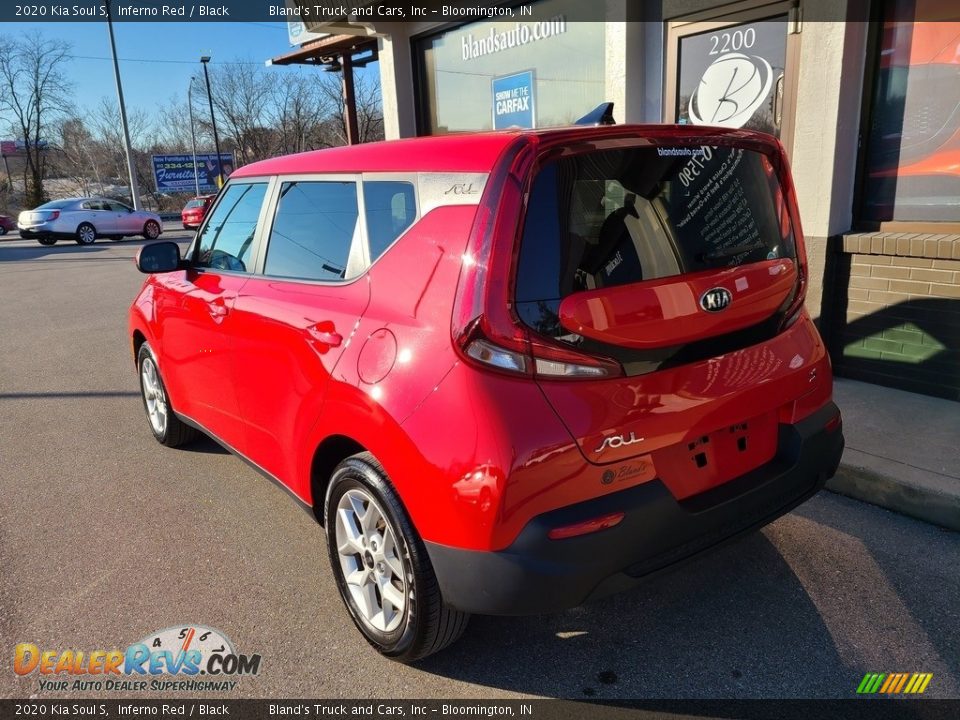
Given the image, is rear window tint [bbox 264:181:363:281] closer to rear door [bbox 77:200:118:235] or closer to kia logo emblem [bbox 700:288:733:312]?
kia logo emblem [bbox 700:288:733:312]

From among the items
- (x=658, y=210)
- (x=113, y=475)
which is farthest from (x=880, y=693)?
(x=113, y=475)

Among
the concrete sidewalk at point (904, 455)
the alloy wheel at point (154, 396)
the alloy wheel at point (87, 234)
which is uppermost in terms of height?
the alloy wheel at point (154, 396)

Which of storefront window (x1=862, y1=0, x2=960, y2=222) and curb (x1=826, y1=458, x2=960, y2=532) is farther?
storefront window (x1=862, y1=0, x2=960, y2=222)

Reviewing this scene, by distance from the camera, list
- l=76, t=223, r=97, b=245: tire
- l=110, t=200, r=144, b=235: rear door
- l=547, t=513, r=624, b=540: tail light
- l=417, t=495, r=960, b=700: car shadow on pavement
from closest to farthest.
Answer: l=547, t=513, r=624, b=540: tail light, l=417, t=495, r=960, b=700: car shadow on pavement, l=76, t=223, r=97, b=245: tire, l=110, t=200, r=144, b=235: rear door

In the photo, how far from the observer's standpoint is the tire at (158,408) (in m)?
4.58

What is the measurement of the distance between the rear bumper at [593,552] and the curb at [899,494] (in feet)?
4.88

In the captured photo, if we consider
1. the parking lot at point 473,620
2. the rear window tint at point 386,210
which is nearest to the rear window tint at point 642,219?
the rear window tint at point 386,210

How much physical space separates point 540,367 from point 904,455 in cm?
273

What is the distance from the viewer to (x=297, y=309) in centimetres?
288

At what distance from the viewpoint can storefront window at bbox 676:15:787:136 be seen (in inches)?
225

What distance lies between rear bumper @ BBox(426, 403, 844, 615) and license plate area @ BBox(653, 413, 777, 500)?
43 mm

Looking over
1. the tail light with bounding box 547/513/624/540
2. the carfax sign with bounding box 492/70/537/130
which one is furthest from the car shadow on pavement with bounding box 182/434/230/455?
the carfax sign with bounding box 492/70/537/130

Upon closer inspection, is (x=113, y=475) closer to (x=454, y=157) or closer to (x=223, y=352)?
(x=223, y=352)

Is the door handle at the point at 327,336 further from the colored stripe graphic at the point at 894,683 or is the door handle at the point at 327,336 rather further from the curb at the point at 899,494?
the curb at the point at 899,494
